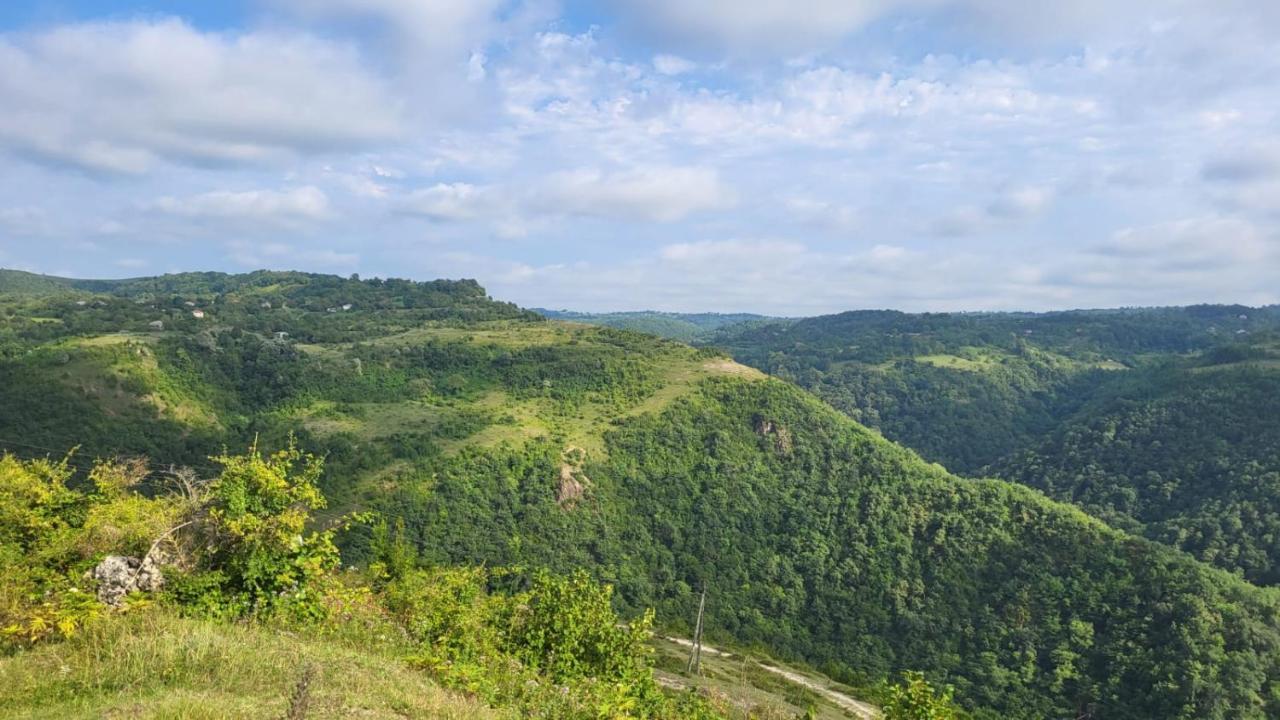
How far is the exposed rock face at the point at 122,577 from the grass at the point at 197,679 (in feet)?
3.51

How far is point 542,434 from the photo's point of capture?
10594cm

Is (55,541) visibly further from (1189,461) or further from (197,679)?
(1189,461)

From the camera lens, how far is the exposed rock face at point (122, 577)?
37.2 ft

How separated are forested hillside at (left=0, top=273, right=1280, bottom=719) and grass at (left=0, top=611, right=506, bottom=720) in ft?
167

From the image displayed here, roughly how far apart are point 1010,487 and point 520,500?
7889 centimetres

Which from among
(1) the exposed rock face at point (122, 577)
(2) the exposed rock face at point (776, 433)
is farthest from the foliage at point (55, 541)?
(2) the exposed rock face at point (776, 433)

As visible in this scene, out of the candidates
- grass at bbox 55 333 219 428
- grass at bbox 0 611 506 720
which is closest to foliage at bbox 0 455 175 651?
grass at bbox 0 611 506 720

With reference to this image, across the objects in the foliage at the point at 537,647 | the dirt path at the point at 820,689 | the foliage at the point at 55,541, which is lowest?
the dirt path at the point at 820,689

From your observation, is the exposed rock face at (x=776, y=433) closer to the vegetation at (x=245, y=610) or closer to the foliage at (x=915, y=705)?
the vegetation at (x=245, y=610)

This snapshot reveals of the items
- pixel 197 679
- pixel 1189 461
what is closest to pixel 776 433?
pixel 1189 461

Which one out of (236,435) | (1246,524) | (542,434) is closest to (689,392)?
(542,434)

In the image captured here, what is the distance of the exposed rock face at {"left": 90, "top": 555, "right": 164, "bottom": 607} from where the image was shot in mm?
11336

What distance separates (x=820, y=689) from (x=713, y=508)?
4192cm

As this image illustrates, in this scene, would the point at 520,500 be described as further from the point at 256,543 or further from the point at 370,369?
the point at 256,543
